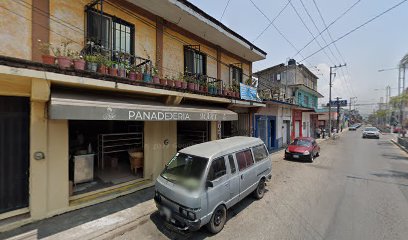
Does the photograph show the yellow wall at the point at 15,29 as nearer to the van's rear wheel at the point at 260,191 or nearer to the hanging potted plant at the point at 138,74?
the hanging potted plant at the point at 138,74

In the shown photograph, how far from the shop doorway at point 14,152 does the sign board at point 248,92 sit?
927cm

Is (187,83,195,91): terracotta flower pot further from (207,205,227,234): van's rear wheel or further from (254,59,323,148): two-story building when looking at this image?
(254,59,323,148): two-story building

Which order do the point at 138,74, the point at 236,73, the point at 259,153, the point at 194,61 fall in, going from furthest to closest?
the point at 236,73 < the point at 194,61 < the point at 259,153 < the point at 138,74

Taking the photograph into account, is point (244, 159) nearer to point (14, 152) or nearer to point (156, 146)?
point (156, 146)

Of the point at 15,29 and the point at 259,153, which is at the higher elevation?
the point at 15,29

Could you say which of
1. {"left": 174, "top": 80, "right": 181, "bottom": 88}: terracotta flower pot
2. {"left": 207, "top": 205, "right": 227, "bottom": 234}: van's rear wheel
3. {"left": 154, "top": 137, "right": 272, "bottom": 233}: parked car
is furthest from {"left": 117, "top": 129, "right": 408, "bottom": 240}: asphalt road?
{"left": 174, "top": 80, "right": 181, "bottom": 88}: terracotta flower pot

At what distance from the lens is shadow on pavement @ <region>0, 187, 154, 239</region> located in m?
4.75

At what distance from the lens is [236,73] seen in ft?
46.0

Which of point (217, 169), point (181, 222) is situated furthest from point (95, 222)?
point (217, 169)

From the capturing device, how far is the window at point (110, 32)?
6.44m

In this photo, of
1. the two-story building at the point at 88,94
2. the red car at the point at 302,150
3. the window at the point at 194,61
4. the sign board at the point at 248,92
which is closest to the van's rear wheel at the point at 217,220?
the two-story building at the point at 88,94

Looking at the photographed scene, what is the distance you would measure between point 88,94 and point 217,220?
4.90 metres

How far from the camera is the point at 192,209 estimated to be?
14.5 ft

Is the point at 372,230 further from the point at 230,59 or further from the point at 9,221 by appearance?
the point at 230,59
